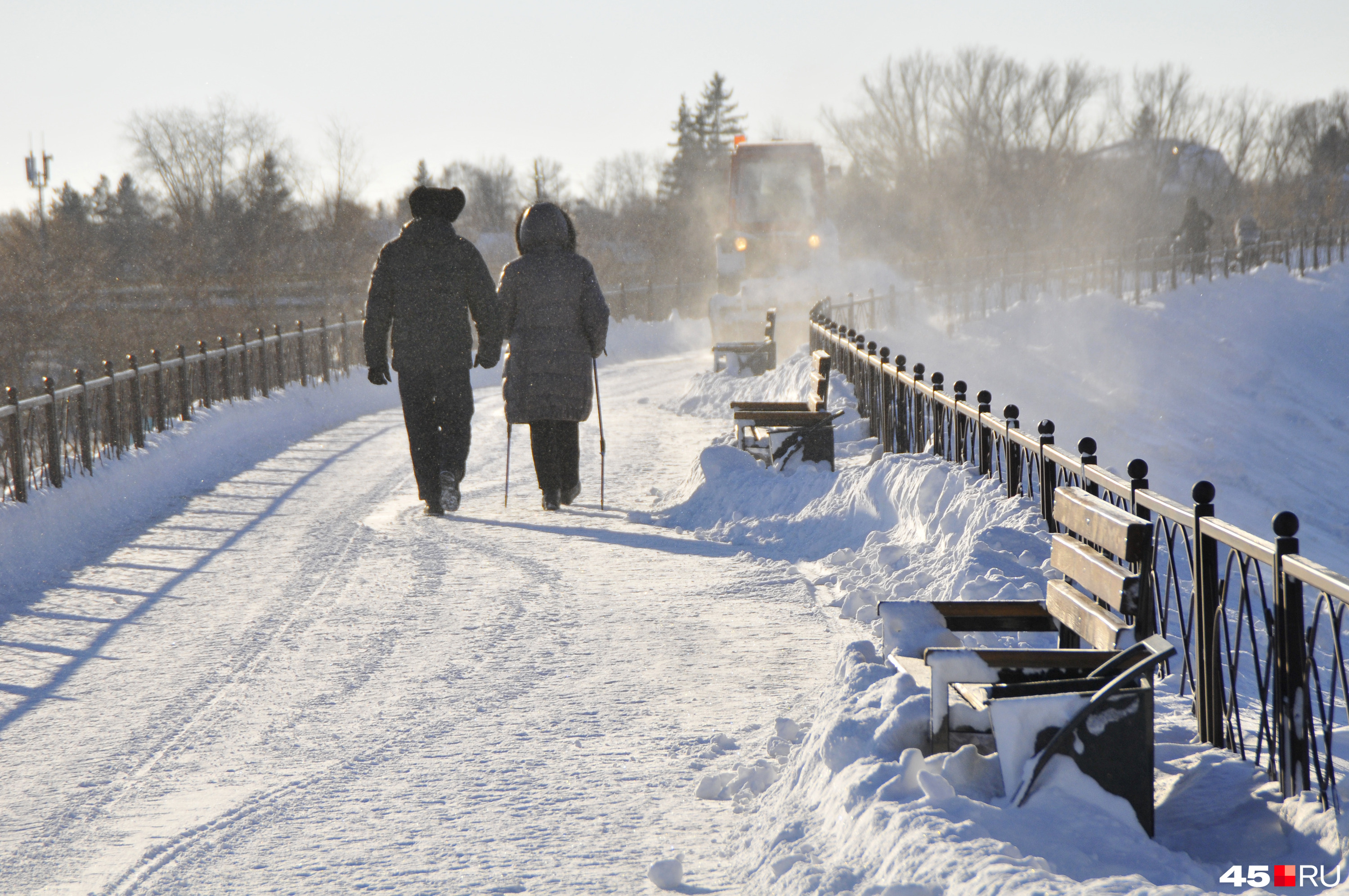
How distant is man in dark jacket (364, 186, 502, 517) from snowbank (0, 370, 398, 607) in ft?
7.39

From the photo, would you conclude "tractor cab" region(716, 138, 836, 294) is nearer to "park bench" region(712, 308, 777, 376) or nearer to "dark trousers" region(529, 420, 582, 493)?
"park bench" region(712, 308, 777, 376)

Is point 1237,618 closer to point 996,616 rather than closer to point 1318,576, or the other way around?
point 996,616

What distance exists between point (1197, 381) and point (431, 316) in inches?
1121

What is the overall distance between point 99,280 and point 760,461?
38437mm

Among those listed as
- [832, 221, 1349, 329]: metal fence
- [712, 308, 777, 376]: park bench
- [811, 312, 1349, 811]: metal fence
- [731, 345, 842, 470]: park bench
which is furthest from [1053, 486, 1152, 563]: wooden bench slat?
[832, 221, 1349, 329]: metal fence

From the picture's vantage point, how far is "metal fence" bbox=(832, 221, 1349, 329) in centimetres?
3206

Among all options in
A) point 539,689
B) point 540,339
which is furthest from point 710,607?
point 540,339

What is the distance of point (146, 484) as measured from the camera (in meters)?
9.75

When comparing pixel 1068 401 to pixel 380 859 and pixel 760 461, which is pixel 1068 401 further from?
pixel 380 859

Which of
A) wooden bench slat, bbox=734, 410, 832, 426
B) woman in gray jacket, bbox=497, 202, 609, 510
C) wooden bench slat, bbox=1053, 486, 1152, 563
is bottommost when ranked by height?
wooden bench slat, bbox=734, 410, 832, 426

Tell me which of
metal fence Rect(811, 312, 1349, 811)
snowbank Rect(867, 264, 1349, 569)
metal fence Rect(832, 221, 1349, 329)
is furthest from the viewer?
metal fence Rect(832, 221, 1349, 329)

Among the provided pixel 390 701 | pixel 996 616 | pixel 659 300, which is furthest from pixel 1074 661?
pixel 659 300

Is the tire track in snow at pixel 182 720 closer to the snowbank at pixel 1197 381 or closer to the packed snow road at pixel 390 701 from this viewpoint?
the packed snow road at pixel 390 701

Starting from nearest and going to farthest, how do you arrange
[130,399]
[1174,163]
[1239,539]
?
[1239,539] < [130,399] < [1174,163]
